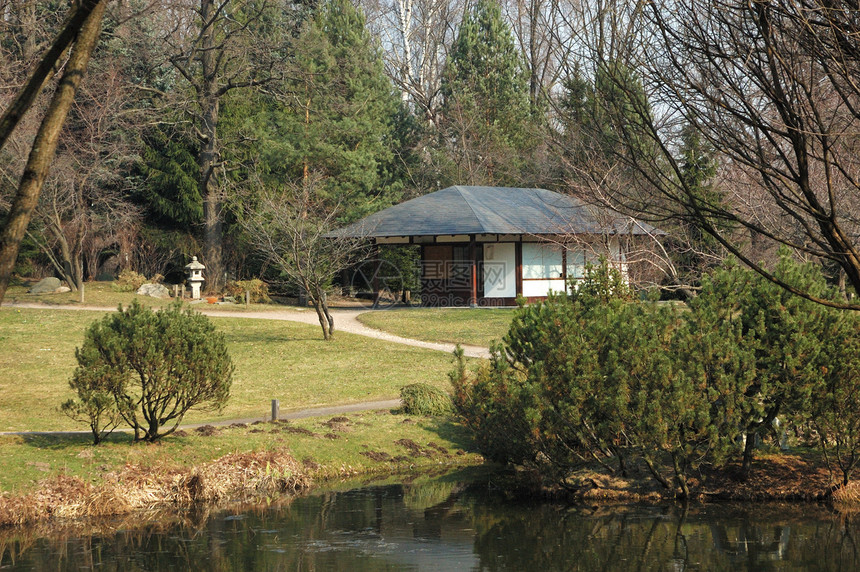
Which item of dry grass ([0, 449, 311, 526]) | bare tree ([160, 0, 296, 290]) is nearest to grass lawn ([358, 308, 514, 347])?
bare tree ([160, 0, 296, 290])

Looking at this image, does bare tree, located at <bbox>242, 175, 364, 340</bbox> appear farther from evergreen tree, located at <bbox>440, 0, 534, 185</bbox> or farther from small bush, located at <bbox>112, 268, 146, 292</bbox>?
evergreen tree, located at <bbox>440, 0, 534, 185</bbox>

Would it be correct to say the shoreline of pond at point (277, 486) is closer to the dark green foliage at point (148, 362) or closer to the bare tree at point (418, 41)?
the dark green foliage at point (148, 362)

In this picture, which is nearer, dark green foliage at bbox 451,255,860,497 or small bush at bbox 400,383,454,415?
dark green foliage at bbox 451,255,860,497

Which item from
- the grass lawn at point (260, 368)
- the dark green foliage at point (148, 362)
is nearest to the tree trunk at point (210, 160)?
the grass lawn at point (260, 368)

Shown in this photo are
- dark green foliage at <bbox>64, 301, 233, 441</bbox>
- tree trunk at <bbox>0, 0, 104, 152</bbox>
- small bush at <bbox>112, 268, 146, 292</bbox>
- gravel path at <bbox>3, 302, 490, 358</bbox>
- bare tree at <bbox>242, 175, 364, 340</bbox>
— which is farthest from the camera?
small bush at <bbox>112, 268, 146, 292</bbox>

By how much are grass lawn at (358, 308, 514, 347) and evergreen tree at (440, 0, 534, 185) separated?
1437cm

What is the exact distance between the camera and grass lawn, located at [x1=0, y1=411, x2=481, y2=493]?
12062mm

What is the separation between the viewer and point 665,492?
1252 centimetres

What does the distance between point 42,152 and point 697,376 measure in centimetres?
850

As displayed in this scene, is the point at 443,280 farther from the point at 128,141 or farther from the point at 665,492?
the point at 665,492

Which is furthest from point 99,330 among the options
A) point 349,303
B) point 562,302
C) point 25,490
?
point 349,303

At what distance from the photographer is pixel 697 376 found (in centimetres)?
1161

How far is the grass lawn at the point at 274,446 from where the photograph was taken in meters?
12.1

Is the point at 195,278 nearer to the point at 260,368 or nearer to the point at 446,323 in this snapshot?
the point at 446,323
